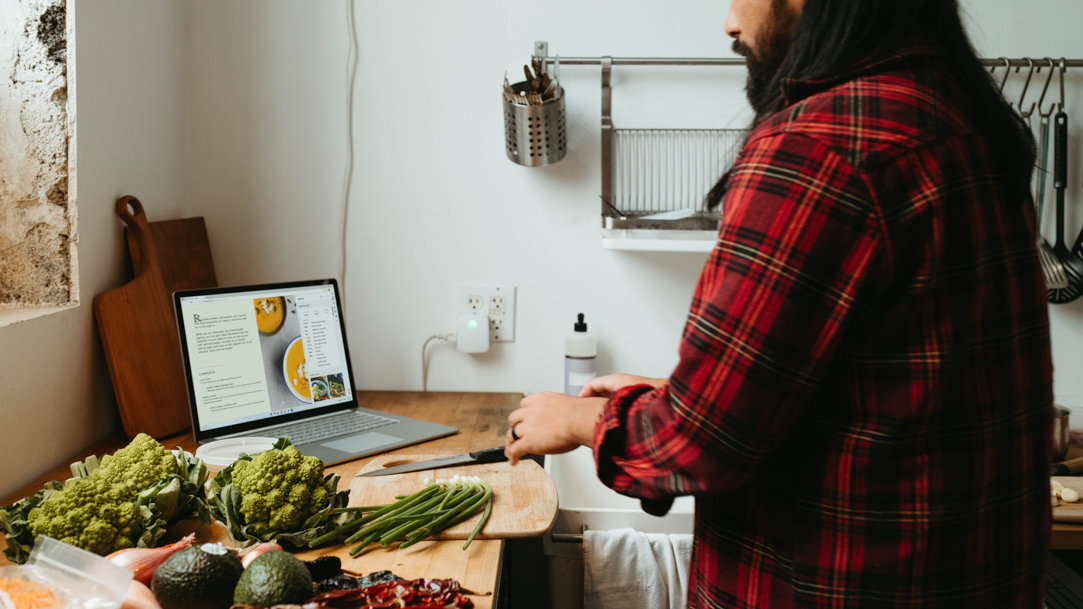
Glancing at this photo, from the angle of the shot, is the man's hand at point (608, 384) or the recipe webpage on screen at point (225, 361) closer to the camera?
the man's hand at point (608, 384)

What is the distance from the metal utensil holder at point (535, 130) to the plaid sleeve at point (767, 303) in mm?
965

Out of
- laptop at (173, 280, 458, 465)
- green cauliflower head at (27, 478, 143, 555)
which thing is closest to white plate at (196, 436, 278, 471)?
laptop at (173, 280, 458, 465)

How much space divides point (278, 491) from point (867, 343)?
67 cm

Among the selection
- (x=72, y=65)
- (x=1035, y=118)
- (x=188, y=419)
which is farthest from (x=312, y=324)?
(x=1035, y=118)

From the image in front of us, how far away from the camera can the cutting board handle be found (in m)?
1.52

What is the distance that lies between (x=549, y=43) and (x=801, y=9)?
1.09 meters

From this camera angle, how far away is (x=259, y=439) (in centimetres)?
138

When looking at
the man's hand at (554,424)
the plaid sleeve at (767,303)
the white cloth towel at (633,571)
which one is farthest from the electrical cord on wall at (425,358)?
the plaid sleeve at (767,303)

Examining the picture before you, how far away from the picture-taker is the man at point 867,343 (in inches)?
26.6

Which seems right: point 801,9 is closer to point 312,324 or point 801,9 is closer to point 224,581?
point 224,581

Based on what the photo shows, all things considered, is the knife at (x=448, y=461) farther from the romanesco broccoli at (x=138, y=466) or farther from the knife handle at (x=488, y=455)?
the romanesco broccoli at (x=138, y=466)

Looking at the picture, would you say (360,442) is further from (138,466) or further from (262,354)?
(138,466)

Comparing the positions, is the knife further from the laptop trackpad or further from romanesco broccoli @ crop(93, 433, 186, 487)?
romanesco broccoli @ crop(93, 433, 186, 487)

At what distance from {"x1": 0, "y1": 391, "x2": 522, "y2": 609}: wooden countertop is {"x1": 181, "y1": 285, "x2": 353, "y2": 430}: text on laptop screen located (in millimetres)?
111
